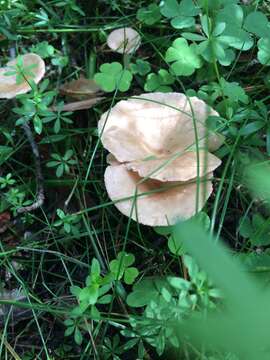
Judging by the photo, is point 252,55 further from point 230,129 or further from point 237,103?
point 230,129

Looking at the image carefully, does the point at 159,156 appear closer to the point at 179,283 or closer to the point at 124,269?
the point at 124,269

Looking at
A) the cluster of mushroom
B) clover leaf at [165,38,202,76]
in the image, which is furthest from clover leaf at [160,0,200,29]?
the cluster of mushroom

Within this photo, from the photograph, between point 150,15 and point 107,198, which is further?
point 150,15

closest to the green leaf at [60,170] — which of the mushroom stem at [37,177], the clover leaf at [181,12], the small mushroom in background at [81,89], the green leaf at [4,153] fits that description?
the mushroom stem at [37,177]


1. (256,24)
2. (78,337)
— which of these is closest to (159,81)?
(256,24)

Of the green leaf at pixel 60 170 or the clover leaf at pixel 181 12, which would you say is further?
the clover leaf at pixel 181 12

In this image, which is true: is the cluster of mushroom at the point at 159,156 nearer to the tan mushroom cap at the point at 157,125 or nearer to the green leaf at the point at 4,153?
the tan mushroom cap at the point at 157,125

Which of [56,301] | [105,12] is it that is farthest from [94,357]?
[105,12]
